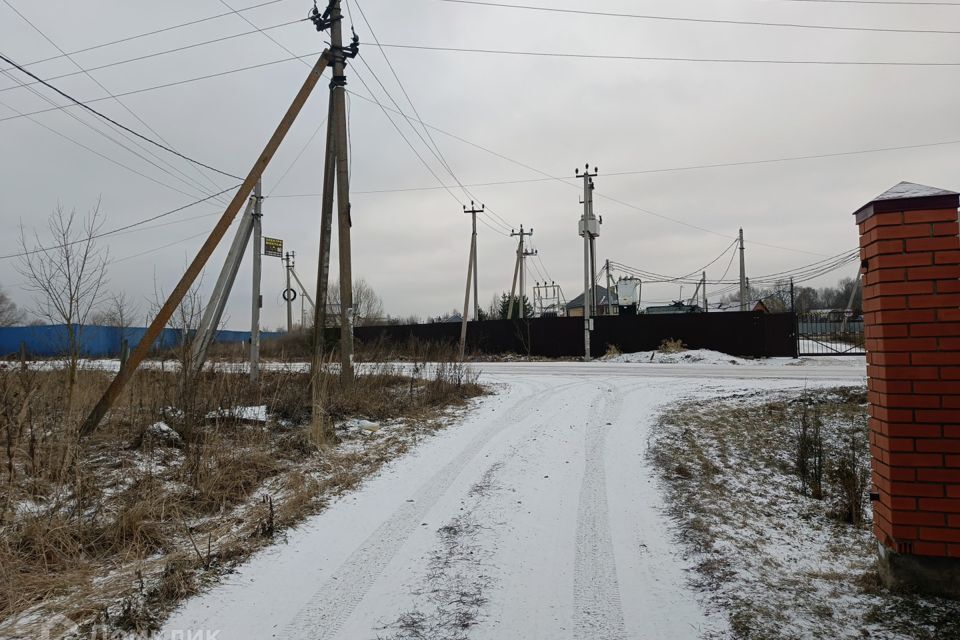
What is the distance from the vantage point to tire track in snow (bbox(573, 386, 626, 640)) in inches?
113

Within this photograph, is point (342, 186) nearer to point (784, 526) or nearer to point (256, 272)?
point (256, 272)

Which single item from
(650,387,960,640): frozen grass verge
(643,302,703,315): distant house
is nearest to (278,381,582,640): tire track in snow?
(650,387,960,640): frozen grass verge

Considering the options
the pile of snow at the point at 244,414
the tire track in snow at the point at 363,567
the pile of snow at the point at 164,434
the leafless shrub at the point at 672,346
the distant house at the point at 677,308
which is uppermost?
the distant house at the point at 677,308

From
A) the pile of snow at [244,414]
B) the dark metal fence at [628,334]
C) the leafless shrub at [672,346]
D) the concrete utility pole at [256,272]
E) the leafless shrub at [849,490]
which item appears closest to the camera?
the leafless shrub at [849,490]

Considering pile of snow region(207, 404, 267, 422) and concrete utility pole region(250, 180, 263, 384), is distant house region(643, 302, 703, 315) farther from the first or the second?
pile of snow region(207, 404, 267, 422)

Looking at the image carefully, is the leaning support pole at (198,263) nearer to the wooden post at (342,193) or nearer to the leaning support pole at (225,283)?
the wooden post at (342,193)

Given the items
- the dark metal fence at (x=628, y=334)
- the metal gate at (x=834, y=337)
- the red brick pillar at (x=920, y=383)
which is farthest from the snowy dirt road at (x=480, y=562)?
the metal gate at (x=834, y=337)

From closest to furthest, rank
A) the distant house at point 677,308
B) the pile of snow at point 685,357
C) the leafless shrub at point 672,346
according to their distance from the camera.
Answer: the pile of snow at point 685,357, the leafless shrub at point 672,346, the distant house at point 677,308

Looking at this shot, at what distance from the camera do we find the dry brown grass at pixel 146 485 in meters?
3.26

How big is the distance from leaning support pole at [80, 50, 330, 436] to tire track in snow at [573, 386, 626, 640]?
223 inches

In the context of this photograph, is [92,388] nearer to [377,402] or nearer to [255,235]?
[377,402]

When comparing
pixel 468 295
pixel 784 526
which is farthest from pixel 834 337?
pixel 784 526

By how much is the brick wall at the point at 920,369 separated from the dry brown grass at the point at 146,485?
4200 millimetres

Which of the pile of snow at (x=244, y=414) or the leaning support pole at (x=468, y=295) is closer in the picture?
the pile of snow at (x=244, y=414)
